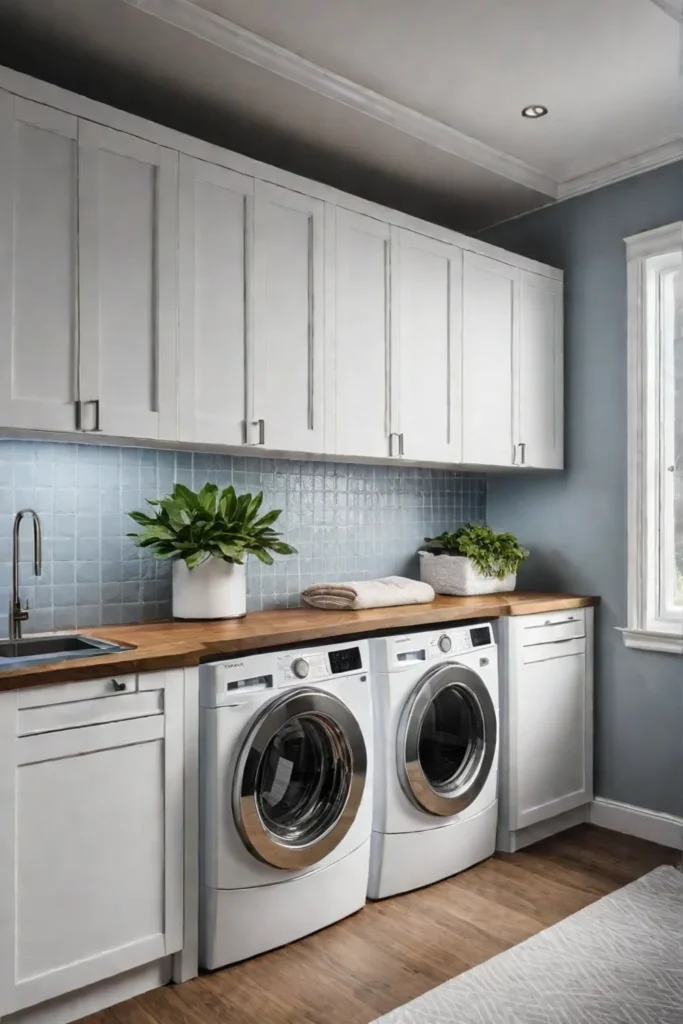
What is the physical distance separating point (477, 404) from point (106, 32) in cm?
184

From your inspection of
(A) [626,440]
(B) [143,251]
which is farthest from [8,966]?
(A) [626,440]

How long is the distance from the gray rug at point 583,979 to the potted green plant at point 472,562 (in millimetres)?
1268

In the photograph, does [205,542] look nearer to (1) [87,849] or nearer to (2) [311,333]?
(2) [311,333]

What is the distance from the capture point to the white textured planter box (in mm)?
3348

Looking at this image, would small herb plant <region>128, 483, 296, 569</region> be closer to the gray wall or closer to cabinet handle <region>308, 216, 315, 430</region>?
cabinet handle <region>308, 216, 315, 430</region>

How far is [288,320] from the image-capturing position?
2719 millimetres

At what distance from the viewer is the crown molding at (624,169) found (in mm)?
3142

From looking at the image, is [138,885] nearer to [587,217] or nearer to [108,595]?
[108,595]

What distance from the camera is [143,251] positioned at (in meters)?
2.38

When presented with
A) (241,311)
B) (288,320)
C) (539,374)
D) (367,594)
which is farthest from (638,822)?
(241,311)

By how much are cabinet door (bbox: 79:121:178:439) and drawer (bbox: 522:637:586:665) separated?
1.62 metres

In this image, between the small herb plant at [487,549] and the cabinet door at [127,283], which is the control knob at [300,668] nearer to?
the cabinet door at [127,283]

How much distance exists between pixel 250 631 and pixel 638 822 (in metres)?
1.93

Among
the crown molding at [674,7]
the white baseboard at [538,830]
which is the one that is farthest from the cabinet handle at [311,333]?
the crown molding at [674,7]
